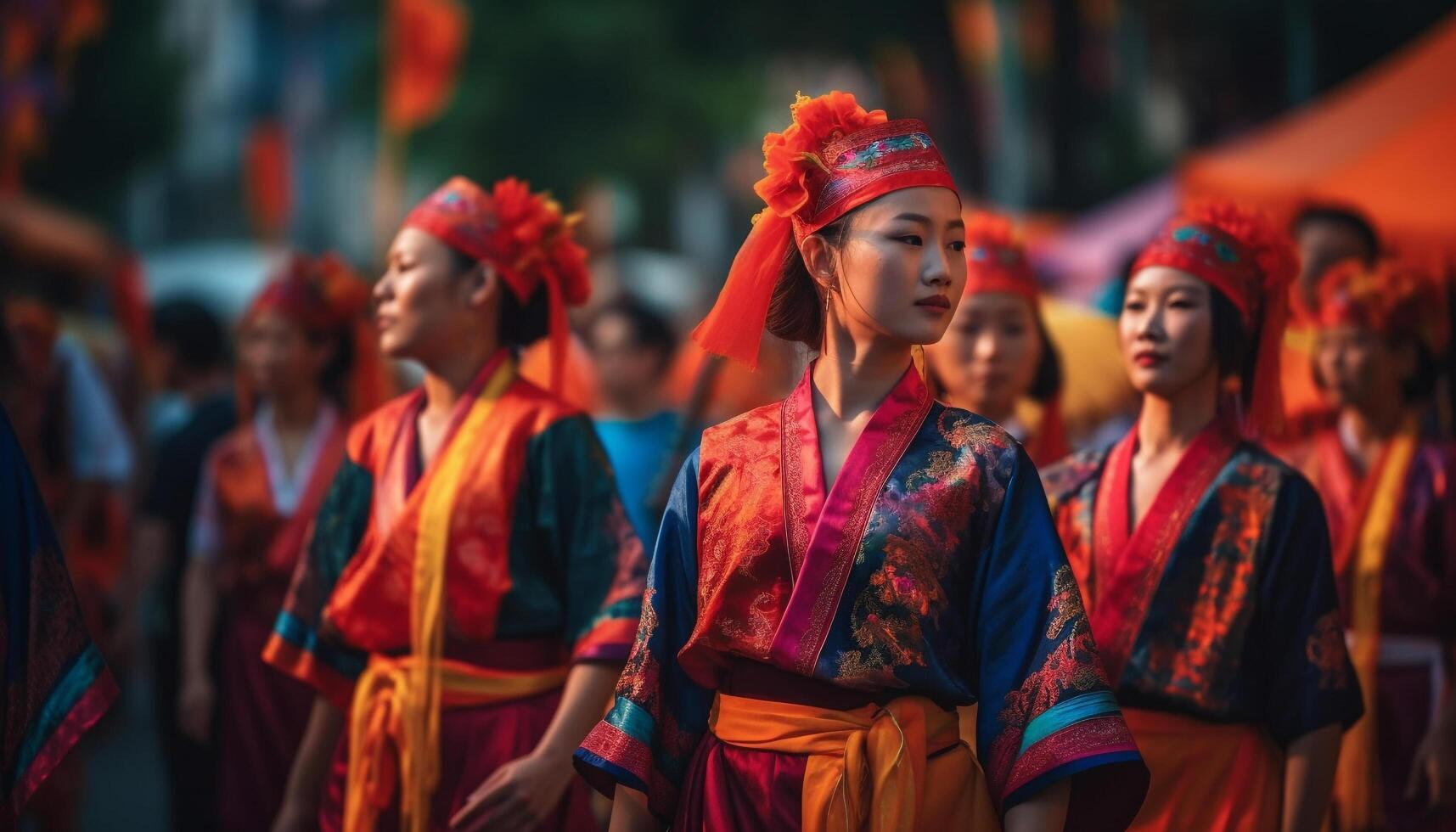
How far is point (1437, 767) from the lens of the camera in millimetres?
4102

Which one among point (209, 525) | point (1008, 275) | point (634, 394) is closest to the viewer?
point (1008, 275)

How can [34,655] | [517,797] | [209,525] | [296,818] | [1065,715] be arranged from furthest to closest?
[209,525] → [296,818] → [517,797] → [34,655] → [1065,715]

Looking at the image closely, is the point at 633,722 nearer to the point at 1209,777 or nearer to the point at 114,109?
the point at 1209,777

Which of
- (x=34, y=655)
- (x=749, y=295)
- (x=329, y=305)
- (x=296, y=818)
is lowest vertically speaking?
(x=296, y=818)

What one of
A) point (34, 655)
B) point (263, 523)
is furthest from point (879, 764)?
point (263, 523)

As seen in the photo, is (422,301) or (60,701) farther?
(422,301)

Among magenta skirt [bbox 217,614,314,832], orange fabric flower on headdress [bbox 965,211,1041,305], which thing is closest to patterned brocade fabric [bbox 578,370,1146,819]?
orange fabric flower on headdress [bbox 965,211,1041,305]

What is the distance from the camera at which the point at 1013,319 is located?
15.4 feet

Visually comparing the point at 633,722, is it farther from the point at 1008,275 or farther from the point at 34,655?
the point at 1008,275

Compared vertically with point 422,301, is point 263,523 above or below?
below

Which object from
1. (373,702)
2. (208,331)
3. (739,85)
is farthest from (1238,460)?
(739,85)

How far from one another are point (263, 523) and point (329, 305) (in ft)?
2.57

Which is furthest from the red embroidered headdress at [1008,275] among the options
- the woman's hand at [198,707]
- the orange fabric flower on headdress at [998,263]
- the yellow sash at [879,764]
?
the woman's hand at [198,707]

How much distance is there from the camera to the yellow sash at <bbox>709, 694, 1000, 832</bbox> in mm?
2703
